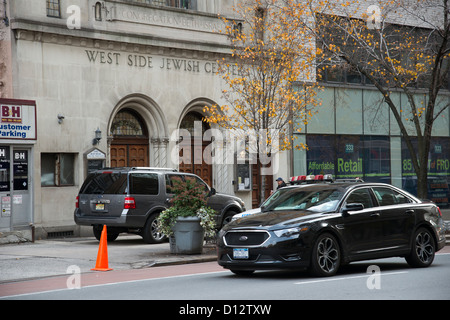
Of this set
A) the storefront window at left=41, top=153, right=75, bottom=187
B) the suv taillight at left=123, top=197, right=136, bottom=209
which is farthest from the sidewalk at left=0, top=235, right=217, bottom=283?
the storefront window at left=41, top=153, right=75, bottom=187

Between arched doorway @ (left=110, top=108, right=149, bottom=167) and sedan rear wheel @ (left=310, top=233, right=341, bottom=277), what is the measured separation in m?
14.1

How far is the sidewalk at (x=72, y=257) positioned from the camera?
49.3ft

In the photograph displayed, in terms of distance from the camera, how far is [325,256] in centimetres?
1263

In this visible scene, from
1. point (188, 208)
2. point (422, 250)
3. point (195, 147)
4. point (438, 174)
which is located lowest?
point (422, 250)

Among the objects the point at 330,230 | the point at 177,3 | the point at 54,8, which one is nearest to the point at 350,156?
the point at 177,3

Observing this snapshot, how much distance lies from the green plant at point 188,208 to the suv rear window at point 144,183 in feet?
9.29

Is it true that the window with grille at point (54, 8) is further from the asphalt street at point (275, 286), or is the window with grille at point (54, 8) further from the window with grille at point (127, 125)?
the asphalt street at point (275, 286)

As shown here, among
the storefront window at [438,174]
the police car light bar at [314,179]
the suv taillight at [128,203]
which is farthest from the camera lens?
the storefront window at [438,174]

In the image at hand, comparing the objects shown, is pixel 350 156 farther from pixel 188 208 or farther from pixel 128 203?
pixel 188 208

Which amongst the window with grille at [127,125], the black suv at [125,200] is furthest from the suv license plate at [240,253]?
the window with grille at [127,125]

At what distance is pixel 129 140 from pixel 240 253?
14.1m

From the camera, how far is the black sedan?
12.4 meters

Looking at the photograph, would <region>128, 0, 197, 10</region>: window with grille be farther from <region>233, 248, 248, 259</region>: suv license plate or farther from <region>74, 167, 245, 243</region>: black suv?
<region>233, 248, 248, 259</region>: suv license plate
